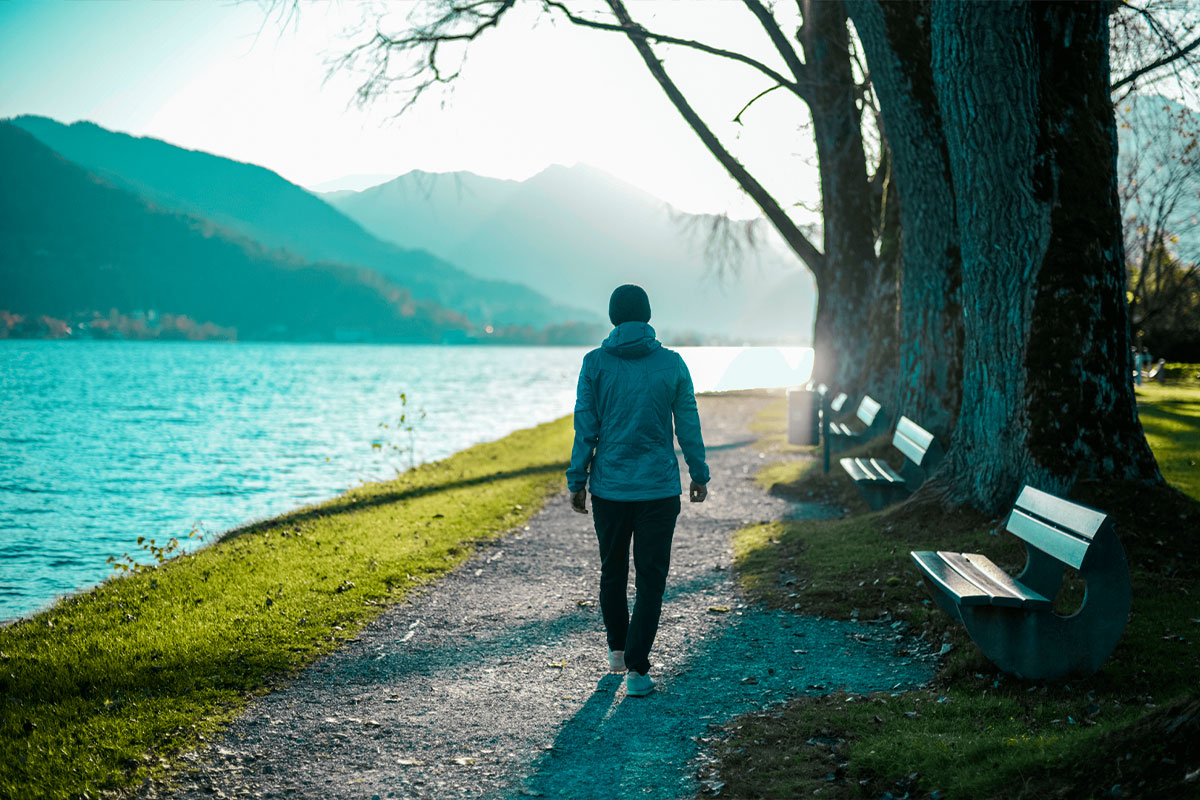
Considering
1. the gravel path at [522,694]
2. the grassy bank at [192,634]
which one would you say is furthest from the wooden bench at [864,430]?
the gravel path at [522,694]

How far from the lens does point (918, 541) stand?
730 centimetres

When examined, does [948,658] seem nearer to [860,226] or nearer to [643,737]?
[643,737]

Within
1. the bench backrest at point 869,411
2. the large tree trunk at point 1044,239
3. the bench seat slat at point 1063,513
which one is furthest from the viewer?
the bench backrest at point 869,411

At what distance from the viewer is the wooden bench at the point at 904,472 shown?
8.66 metres

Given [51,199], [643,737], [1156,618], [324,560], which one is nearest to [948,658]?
[1156,618]

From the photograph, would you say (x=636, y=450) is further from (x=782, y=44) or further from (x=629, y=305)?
(x=782, y=44)

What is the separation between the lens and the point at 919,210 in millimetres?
9953

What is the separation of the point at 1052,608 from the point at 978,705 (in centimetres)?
68

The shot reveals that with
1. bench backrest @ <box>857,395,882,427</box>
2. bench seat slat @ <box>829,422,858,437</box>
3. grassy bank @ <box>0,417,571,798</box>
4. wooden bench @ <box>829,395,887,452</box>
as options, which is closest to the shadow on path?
grassy bank @ <box>0,417,571,798</box>

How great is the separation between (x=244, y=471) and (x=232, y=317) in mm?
154210

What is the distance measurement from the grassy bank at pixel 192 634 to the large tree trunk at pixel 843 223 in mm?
8755

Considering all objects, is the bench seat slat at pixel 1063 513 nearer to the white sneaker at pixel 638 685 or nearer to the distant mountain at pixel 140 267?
the white sneaker at pixel 638 685

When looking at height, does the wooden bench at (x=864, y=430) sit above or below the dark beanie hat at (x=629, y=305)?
below

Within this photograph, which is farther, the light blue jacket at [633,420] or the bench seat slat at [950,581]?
the light blue jacket at [633,420]
